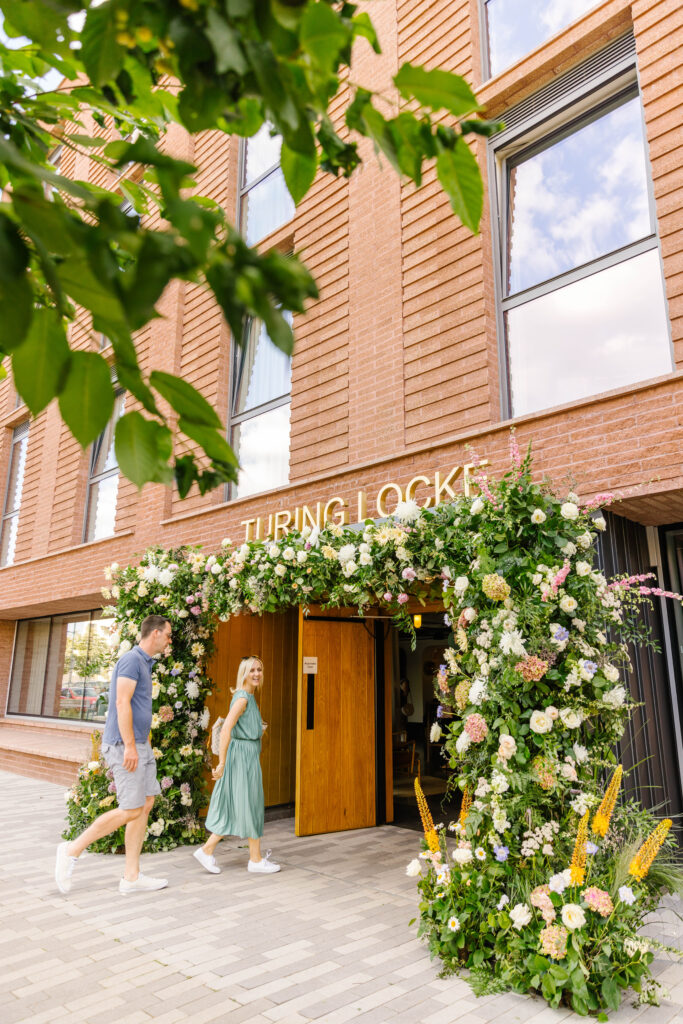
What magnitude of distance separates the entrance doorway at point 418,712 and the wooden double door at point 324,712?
250 cm

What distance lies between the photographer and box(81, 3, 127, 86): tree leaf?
1051 mm

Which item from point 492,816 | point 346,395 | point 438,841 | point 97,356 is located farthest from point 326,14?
point 346,395

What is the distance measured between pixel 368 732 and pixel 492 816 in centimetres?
391

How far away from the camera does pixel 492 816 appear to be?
377cm

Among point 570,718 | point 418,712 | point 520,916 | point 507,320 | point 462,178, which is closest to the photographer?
point 462,178

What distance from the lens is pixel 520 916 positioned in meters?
3.43

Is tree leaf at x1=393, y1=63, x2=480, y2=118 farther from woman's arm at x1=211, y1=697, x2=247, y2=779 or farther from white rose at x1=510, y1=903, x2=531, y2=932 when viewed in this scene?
woman's arm at x1=211, y1=697, x2=247, y2=779

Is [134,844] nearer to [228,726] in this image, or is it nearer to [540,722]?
[228,726]

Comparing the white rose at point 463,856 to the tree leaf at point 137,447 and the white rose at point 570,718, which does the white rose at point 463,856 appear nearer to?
the white rose at point 570,718

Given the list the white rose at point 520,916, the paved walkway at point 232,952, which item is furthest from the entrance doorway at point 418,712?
the white rose at point 520,916

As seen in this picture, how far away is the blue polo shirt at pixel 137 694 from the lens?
198 inches

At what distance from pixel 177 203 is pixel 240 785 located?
5384mm

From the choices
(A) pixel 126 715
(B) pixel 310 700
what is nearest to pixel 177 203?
(A) pixel 126 715

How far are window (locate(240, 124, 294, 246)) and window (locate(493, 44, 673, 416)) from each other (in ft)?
11.4
